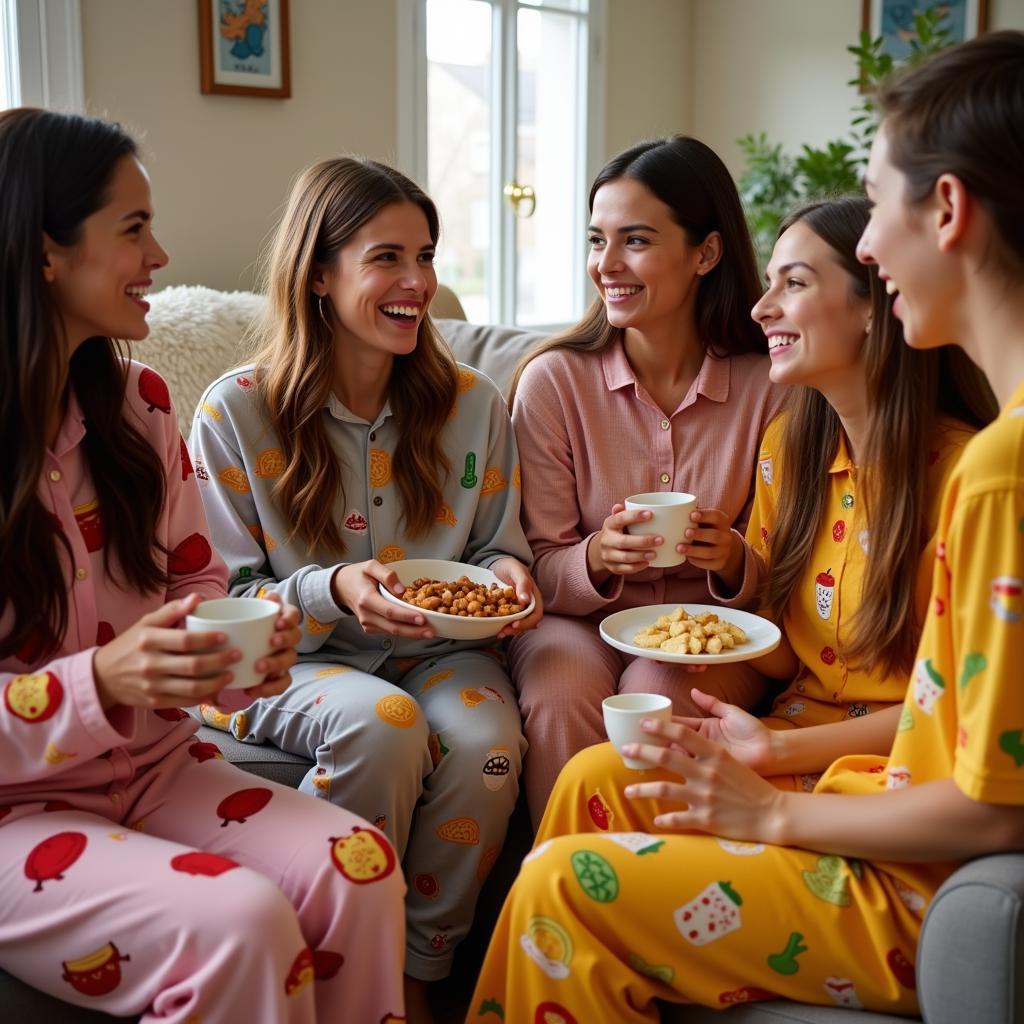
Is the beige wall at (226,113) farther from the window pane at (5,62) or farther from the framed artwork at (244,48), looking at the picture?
the window pane at (5,62)

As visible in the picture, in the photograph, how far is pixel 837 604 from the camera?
191 centimetres

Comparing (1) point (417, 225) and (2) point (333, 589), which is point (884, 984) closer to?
(2) point (333, 589)

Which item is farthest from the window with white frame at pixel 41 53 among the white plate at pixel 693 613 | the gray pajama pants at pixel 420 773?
the white plate at pixel 693 613

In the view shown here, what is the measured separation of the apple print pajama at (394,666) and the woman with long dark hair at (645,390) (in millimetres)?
97

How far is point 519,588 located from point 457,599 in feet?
0.50

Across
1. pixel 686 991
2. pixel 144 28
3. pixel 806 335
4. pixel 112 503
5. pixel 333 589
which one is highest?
pixel 144 28

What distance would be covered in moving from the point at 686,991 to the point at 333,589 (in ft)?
2.85

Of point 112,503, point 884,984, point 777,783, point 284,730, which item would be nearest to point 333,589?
point 284,730

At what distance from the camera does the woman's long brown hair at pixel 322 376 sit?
2166 mm

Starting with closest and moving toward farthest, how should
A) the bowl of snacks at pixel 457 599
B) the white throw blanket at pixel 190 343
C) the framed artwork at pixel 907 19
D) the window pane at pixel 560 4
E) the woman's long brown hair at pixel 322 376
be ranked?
1. the bowl of snacks at pixel 457 599
2. the woman's long brown hair at pixel 322 376
3. the white throw blanket at pixel 190 343
4. the framed artwork at pixel 907 19
5. the window pane at pixel 560 4

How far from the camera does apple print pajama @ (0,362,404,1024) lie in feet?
4.47

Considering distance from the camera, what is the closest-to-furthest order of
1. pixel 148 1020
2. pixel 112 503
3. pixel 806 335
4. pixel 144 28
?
pixel 148 1020
pixel 112 503
pixel 806 335
pixel 144 28

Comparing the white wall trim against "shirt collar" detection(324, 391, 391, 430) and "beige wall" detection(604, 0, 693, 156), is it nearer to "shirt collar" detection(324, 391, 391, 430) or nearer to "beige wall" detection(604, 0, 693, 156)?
"shirt collar" detection(324, 391, 391, 430)

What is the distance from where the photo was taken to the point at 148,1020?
1374mm
